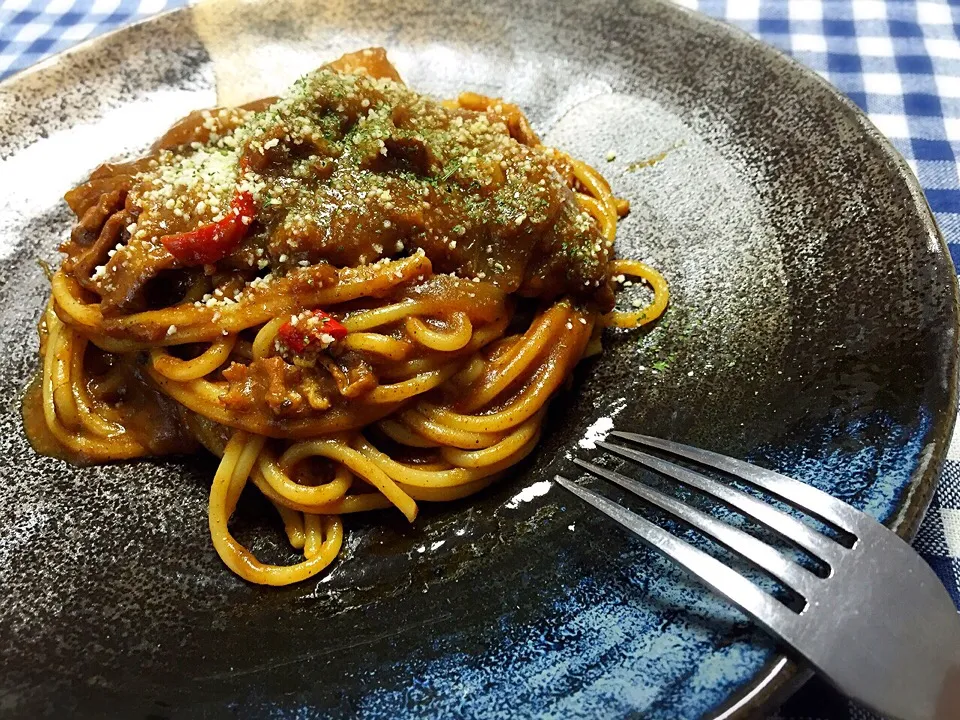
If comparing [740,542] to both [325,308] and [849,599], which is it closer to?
[849,599]

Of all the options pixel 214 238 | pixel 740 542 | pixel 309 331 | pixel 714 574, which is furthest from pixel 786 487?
pixel 214 238

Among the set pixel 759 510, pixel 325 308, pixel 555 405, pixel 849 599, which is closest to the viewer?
pixel 849 599

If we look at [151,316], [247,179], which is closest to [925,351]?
[247,179]

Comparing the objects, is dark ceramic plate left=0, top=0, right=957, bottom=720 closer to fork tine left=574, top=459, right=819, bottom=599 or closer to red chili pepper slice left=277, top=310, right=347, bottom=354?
fork tine left=574, top=459, right=819, bottom=599

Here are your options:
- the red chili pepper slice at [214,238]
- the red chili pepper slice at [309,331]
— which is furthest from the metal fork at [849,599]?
the red chili pepper slice at [214,238]

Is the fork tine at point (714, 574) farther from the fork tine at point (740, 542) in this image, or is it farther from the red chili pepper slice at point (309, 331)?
the red chili pepper slice at point (309, 331)

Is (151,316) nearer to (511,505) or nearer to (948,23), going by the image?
(511,505)

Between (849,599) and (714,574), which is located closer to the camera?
(849,599)
